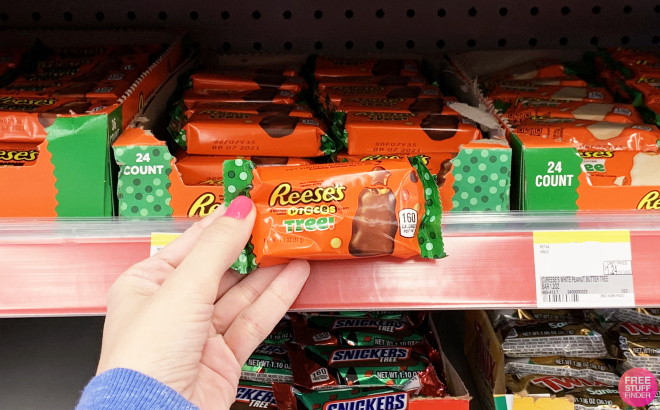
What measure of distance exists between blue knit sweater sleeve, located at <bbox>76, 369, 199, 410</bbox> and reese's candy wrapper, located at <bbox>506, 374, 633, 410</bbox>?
75 centimetres

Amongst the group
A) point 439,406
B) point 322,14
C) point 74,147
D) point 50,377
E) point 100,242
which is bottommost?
point 50,377

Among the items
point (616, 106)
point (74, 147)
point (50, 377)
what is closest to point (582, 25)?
point (616, 106)

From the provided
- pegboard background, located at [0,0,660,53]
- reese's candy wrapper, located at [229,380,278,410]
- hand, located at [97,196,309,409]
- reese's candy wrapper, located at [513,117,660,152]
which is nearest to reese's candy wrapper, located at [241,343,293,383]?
reese's candy wrapper, located at [229,380,278,410]

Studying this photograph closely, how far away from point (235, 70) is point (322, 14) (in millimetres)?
282

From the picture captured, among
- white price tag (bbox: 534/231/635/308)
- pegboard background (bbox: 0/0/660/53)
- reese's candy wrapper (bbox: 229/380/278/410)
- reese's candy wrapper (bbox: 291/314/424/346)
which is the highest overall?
pegboard background (bbox: 0/0/660/53)

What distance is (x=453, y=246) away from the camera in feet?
2.60

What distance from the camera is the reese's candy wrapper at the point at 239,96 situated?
1.20 m

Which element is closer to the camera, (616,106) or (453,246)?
(453,246)

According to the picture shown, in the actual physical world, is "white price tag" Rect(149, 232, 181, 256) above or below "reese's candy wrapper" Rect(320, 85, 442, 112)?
below

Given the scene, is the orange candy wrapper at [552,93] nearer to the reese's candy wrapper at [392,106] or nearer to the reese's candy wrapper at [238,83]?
the reese's candy wrapper at [392,106]

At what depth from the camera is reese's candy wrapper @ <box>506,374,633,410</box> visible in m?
1.12

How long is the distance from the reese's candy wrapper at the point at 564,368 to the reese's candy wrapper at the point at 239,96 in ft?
2.34

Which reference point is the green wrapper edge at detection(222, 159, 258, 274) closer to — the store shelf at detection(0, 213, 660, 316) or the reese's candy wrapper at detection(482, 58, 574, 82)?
the store shelf at detection(0, 213, 660, 316)

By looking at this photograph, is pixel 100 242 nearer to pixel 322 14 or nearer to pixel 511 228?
pixel 511 228
